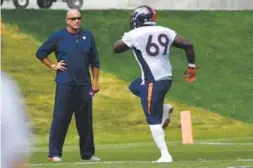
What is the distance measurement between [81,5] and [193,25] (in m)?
4.53

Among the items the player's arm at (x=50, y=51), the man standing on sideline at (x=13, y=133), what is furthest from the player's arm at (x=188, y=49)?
the man standing on sideline at (x=13, y=133)

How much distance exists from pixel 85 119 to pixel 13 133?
8735 mm

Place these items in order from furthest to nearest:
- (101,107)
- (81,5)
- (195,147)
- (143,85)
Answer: (81,5) → (101,107) → (195,147) → (143,85)

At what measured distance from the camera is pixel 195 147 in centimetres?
1437

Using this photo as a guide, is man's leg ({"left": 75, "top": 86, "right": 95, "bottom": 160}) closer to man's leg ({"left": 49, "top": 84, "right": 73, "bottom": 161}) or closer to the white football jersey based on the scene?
man's leg ({"left": 49, "top": 84, "right": 73, "bottom": 161})

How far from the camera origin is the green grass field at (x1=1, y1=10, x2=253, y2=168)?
23391 mm

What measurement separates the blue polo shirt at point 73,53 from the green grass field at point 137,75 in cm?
620

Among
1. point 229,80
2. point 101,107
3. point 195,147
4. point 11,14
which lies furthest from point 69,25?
point 11,14

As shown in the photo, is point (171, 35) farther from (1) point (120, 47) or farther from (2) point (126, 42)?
(1) point (120, 47)

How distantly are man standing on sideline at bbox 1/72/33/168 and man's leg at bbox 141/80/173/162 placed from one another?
749 centimetres

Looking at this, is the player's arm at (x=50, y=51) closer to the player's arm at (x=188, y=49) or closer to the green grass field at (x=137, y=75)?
the player's arm at (x=188, y=49)

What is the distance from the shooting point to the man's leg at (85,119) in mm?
11930

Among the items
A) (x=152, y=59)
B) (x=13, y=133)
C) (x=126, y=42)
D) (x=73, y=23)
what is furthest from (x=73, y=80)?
(x=13, y=133)

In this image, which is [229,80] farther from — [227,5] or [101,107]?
[227,5]
